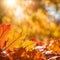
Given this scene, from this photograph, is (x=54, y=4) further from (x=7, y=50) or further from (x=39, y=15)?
(x=7, y=50)

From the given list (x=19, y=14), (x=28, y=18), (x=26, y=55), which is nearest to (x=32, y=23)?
(x=28, y=18)

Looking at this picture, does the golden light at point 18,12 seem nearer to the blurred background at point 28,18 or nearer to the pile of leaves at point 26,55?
the blurred background at point 28,18

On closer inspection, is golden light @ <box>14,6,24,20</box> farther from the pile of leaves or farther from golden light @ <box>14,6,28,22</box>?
the pile of leaves

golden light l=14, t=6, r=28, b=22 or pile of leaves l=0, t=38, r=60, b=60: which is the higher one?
golden light l=14, t=6, r=28, b=22

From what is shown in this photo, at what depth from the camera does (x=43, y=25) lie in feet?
20.9

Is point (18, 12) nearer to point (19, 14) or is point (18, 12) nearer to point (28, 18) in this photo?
point (19, 14)

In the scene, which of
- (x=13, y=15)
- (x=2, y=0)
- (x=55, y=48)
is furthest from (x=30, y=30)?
(x=55, y=48)

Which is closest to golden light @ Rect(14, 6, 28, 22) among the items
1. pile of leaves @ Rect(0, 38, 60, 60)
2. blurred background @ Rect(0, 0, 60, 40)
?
blurred background @ Rect(0, 0, 60, 40)

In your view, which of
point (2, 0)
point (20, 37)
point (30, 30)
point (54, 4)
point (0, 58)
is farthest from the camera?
point (54, 4)

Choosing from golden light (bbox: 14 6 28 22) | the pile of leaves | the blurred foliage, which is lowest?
the pile of leaves

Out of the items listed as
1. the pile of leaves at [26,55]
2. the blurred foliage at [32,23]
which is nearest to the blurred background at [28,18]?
the blurred foliage at [32,23]

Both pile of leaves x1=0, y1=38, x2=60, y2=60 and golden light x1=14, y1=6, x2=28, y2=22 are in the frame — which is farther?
golden light x1=14, y1=6, x2=28, y2=22

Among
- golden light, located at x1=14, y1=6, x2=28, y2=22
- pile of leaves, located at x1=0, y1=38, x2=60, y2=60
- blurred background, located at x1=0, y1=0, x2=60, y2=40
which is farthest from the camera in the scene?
golden light, located at x1=14, y1=6, x2=28, y2=22

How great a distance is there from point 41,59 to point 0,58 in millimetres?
141
